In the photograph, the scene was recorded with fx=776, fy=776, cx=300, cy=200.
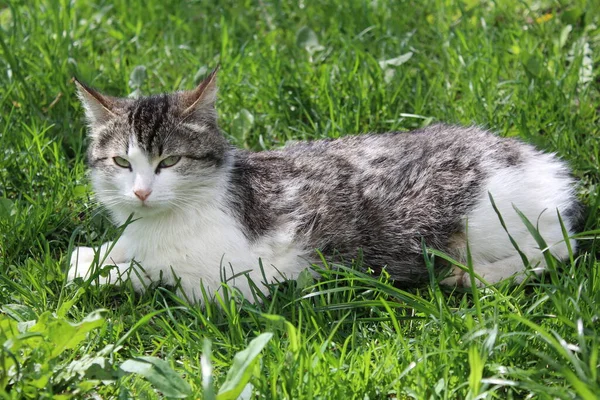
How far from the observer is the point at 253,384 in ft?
8.02

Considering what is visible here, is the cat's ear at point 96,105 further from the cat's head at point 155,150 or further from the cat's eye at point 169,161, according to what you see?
the cat's eye at point 169,161

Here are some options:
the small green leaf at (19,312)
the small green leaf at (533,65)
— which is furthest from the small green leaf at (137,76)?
the small green leaf at (533,65)

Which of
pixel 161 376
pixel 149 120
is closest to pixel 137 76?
pixel 149 120

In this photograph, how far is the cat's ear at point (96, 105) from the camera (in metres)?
3.19

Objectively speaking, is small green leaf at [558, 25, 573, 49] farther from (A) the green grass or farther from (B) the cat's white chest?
(B) the cat's white chest

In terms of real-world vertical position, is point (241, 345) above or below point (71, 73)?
below

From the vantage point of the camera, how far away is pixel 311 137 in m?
4.23

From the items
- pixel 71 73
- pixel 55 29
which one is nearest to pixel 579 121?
pixel 71 73

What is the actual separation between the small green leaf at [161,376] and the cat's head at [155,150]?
2.73 feet

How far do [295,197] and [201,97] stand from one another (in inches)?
23.0

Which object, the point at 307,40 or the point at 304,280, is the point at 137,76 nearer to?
the point at 307,40

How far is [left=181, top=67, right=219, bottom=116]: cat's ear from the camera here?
10.5 ft

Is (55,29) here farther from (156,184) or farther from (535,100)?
(535,100)

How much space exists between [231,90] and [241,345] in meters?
1.99
